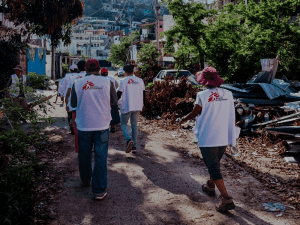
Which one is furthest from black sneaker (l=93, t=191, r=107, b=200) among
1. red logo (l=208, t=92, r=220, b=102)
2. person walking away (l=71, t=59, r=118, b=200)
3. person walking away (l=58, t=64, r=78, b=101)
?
person walking away (l=58, t=64, r=78, b=101)

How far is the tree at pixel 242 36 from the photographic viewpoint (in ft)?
37.3

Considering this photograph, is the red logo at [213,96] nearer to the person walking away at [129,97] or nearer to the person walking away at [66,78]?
the person walking away at [129,97]

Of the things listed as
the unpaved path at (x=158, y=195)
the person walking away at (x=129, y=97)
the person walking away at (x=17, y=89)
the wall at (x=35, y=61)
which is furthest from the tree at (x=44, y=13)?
the unpaved path at (x=158, y=195)

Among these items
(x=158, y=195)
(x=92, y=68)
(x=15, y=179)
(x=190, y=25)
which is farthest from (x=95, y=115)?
(x=190, y=25)

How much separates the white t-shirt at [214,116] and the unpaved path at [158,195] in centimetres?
93

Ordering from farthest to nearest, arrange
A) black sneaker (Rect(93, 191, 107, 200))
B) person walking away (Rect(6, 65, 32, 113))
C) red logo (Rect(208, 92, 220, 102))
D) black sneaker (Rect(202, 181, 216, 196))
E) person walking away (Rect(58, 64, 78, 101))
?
person walking away (Rect(58, 64, 78, 101)) → person walking away (Rect(6, 65, 32, 113)) → black sneaker (Rect(202, 181, 216, 196)) → black sneaker (Rect(93, 191, 107, 200)) → red logo (Rect(208, 92, 220, 102))

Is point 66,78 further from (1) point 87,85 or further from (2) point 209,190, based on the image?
(2) point 209,190

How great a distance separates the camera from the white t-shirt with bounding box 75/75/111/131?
14.4ft

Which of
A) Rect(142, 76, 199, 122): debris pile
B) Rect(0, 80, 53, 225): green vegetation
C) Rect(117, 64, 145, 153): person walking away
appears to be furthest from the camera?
Rect(142, 76, 199, 122): debris pile

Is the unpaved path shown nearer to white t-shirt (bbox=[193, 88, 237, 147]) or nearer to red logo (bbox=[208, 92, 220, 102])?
white t-shirt (bbox=[193, 88, 237, 147])

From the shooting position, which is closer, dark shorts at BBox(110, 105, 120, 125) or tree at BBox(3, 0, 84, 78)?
dark shorts at BBox(110, 105, 120, 125)

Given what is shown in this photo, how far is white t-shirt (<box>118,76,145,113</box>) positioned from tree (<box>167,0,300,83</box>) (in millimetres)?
6576

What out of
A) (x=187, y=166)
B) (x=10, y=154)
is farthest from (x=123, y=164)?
(x=10, y=154)

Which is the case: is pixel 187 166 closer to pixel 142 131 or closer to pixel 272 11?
pixel 142 131
